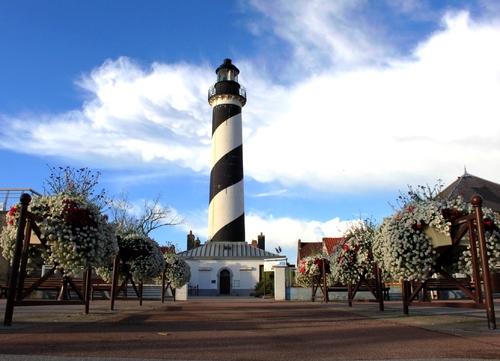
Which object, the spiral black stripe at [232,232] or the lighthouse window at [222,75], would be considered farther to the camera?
the lighthouse window at [222,75]

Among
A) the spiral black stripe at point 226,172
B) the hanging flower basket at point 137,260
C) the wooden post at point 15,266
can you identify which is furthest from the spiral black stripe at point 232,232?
the wooden post at point 15,266

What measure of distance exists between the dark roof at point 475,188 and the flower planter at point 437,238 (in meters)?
23.3

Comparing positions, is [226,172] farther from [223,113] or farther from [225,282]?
[225,282]

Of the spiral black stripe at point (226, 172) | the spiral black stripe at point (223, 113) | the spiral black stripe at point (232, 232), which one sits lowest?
the spiral black stripe at point (232, 232)

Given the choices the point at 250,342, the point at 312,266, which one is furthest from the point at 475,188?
the point at 250,342

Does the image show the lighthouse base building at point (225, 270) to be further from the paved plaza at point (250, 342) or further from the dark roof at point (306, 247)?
the paved plaza at point (250, 342)

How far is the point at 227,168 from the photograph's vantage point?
34.9 metres

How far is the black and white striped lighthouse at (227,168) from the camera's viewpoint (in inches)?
1373

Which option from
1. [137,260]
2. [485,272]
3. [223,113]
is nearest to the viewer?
[485,272]

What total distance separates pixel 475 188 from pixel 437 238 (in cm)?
2573

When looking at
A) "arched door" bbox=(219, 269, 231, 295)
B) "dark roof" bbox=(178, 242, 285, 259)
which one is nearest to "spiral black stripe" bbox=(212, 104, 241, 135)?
"dark roof" bbox=(178, 242, 285, 259)

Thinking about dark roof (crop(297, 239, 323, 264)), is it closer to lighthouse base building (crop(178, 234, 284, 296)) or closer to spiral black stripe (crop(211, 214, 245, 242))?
lighthouse base building (crop(178, 234, 284, 296))

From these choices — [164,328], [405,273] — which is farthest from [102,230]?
[405,273]

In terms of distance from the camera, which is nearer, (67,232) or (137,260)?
(67,232)
